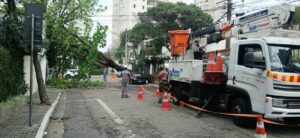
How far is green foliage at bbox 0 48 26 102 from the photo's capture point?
1268 cm

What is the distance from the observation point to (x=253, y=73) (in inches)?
414

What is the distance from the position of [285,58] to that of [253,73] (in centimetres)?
93

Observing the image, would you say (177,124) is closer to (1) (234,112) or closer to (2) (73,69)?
(1) (234,112)

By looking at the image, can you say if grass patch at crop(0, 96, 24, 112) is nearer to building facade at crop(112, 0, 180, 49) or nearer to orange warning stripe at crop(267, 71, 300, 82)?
orange warning stripe at crop(267, 71, 300, 82)

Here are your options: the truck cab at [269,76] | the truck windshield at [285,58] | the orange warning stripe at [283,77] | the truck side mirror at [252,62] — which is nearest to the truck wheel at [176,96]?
the truck cab at [269,76]

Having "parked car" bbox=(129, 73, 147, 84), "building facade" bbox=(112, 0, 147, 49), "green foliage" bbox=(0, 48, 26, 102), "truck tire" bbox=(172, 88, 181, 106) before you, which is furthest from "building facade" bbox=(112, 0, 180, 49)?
"green foliage" bbox=(0, 48, 26, 102)

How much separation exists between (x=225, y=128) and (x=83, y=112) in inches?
227

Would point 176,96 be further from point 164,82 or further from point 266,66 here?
point 266,66

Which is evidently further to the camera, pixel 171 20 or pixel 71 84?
pixel 171 20

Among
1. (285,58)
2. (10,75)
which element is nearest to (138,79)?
(10,75)

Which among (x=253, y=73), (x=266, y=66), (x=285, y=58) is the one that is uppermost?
(x=285, y=58)

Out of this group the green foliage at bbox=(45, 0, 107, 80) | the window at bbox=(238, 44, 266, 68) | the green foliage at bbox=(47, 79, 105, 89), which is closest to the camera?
the window at bbox=(238, 44, 266, 68)

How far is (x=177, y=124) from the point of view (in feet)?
37.2

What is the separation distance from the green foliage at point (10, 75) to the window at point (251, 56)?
7.68 meters
